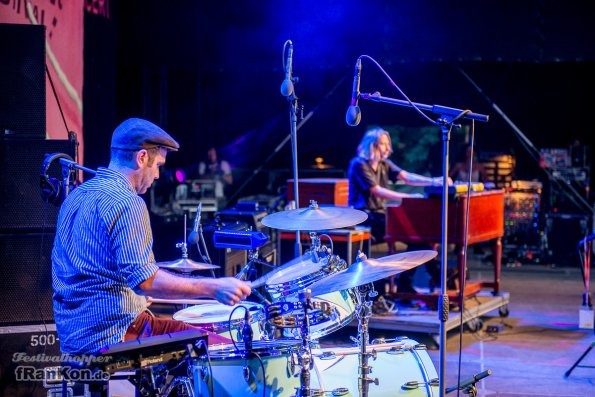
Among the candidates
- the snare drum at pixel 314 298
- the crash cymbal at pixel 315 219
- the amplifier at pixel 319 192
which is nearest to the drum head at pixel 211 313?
the snare drum at pixel 314 298

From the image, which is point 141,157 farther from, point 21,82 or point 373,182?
point 373,182

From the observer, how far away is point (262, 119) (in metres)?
13.1

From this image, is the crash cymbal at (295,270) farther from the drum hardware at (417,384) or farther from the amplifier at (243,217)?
the amplifier at (243,217)

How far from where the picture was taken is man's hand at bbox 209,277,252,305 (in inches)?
134

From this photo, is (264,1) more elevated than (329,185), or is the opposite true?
(264,1)

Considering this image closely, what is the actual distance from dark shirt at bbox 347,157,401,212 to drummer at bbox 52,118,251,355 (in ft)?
14.3

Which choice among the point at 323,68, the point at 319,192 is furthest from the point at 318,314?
the point at 323,68

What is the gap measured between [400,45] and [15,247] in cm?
687

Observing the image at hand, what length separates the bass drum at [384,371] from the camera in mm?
4453

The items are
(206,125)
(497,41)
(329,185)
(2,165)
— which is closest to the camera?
(2,165)

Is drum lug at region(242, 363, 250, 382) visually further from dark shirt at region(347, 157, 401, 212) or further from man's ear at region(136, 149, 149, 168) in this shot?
dark shirt at region(347, 157, 401, 212)

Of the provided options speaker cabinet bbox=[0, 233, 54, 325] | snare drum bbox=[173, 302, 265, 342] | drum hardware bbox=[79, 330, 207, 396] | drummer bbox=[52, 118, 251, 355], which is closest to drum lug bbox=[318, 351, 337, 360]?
snare drum bbox=[173, 302, 265, 342]

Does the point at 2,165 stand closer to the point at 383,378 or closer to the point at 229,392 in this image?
the point at 229,392

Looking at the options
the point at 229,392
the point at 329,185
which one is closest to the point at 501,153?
the point at 329,185
